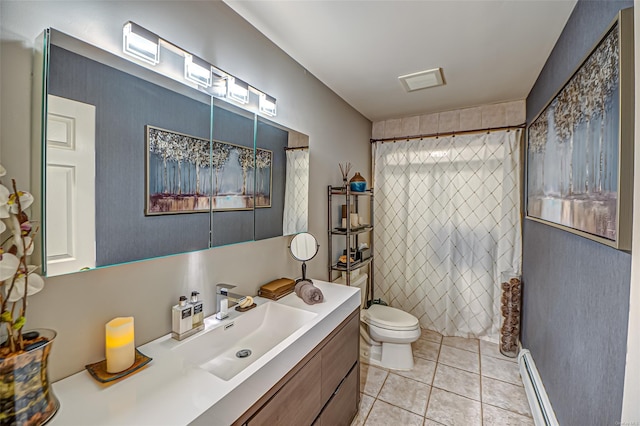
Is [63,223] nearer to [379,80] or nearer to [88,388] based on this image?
[88,388]

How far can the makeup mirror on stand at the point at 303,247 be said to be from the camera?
6.31 ft

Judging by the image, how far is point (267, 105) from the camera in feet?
5.52

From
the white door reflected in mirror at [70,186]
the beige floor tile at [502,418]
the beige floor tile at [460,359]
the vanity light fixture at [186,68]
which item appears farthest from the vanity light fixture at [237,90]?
the beige floor tile at [460,359]

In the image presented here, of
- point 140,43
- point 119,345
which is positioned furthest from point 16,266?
point 140,43

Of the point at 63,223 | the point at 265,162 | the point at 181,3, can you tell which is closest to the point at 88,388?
the point at 63,223

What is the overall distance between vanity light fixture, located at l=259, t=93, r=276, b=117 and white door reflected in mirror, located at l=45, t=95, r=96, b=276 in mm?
879

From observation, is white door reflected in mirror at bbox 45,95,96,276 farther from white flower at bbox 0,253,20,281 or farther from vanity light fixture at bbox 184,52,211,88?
vanity light fixture at bbox 184,52,211,88

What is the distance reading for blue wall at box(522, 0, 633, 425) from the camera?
3.15 ft

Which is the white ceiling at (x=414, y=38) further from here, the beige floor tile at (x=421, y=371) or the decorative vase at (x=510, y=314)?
the beige floor tile at (x=421, y=371)

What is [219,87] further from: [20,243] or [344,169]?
[344,169]

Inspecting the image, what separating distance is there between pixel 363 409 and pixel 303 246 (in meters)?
1.19

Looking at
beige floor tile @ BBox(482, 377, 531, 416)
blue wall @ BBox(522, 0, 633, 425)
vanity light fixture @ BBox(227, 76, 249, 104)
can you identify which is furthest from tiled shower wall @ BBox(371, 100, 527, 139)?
beige floor tile @ BBox(482, 377, 531, 416)

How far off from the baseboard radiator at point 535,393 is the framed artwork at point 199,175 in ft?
6.59

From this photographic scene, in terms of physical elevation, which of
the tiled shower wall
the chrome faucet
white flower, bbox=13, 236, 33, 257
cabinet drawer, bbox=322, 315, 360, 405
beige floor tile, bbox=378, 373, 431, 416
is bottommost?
beige floor tile, bbox=378, 373, 431, 416
